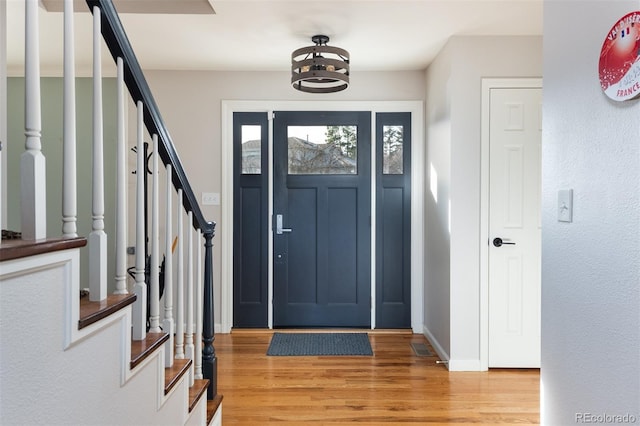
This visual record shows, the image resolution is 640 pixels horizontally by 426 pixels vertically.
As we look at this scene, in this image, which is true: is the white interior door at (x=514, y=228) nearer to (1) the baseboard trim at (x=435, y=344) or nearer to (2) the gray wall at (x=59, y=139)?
(1) the baseboard trim at (x=435, y=344)

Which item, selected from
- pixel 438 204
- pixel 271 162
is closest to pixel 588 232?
pixel 438 204

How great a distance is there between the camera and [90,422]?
1056 millimetres

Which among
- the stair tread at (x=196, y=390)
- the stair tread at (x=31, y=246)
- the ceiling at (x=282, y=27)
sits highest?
the ceiling at (x=282, y=27)

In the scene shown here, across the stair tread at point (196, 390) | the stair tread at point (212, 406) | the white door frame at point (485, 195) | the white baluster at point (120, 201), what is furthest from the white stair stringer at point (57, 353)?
the white door frame at point (485, 195)

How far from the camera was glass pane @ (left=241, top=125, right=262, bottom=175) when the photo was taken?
4207 mm

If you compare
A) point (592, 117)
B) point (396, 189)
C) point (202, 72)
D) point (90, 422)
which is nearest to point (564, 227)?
point (592, 117)

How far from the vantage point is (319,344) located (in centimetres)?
379

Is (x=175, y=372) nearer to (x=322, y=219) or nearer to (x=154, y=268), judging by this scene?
(x=154, y=268)

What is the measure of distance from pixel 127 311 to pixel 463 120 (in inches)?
108

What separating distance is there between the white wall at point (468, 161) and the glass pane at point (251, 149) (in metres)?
1.81

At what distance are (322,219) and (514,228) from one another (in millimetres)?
1707

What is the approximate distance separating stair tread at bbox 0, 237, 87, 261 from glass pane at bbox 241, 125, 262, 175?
3281 millimetres

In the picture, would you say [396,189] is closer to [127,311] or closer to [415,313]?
[415,313]

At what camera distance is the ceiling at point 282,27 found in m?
2.75
